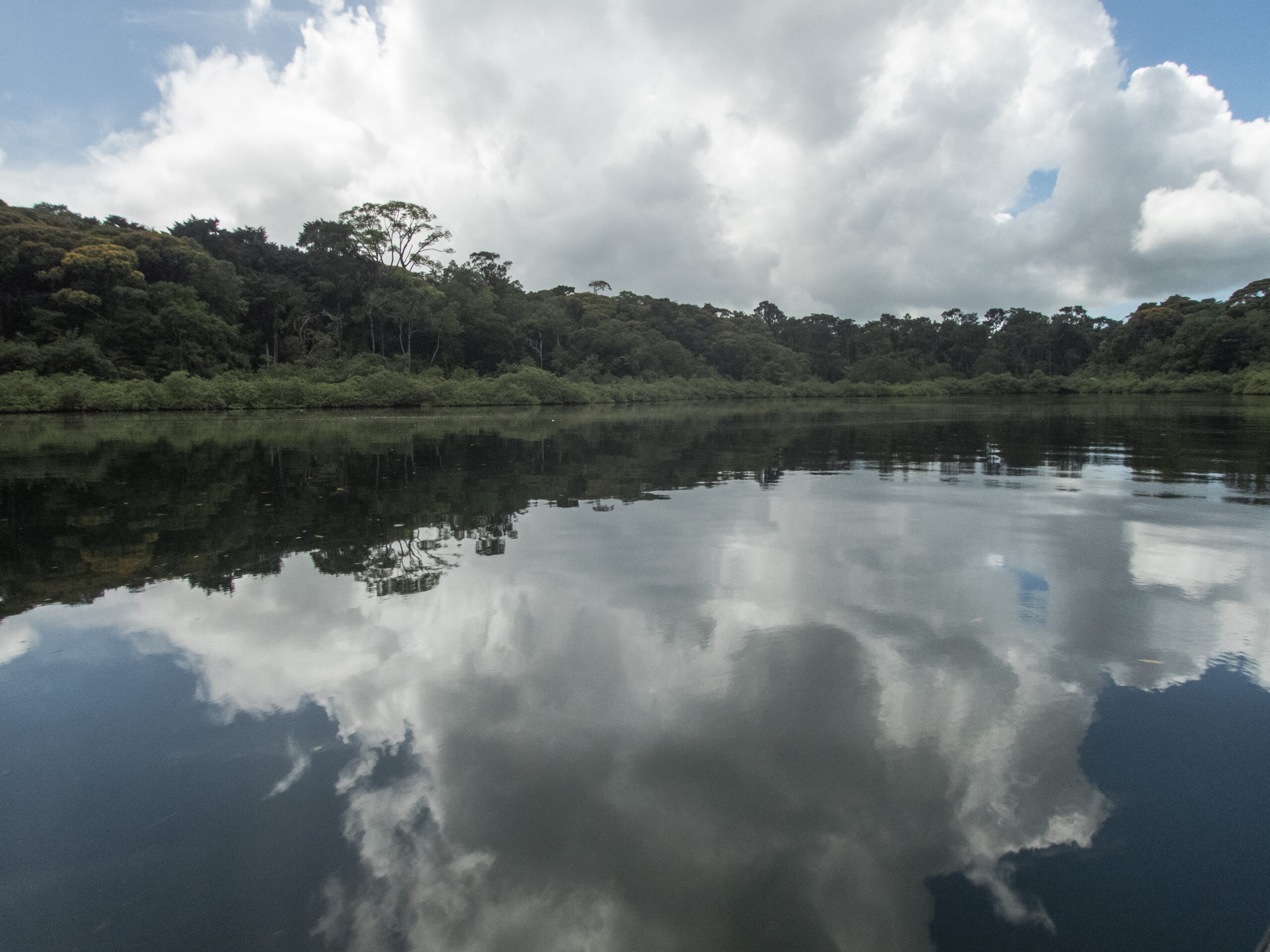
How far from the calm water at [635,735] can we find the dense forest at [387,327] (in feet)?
108

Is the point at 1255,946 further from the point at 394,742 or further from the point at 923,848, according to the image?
the point at 394,742

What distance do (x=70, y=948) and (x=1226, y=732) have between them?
4.14 metres

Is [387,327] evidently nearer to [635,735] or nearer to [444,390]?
[444,390]

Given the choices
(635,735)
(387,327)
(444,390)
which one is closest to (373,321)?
(387,327)

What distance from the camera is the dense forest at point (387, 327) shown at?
117 ft

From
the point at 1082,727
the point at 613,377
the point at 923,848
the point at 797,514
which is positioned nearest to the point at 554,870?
the point at 923,848

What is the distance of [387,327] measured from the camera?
169ft

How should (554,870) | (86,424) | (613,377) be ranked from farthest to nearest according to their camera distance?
(613,377), (86,424), (554,870)

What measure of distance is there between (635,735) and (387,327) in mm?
52621

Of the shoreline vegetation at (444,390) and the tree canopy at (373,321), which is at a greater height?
the tree canopy at (373,321)

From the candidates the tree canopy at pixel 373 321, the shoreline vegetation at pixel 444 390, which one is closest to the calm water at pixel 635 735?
the shoreline vegetation at pixel 444 390

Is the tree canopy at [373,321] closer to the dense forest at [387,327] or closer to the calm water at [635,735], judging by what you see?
the dense forest at [387,327]

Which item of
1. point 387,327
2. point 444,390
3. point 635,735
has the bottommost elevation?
point 635,735

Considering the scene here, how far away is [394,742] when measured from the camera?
9.78ft
